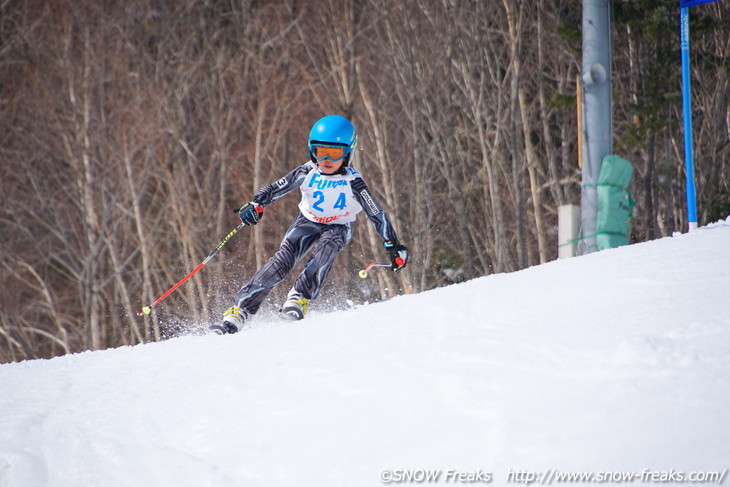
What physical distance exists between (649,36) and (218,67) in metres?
11.1

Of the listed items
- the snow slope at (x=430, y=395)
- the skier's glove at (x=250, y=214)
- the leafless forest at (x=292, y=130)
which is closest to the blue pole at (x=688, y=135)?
the snow slope at (x=430, y=395)

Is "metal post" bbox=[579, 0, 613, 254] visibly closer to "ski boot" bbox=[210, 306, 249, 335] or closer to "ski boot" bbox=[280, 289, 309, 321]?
"ski boot" bbox=[280, 289, 309, 321]

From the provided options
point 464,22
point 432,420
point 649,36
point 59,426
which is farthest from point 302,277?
point 464,22

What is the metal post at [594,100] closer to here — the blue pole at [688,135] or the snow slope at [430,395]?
the blue pole at [688,135]

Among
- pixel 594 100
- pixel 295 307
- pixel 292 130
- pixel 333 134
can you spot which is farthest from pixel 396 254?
pixel 292 130

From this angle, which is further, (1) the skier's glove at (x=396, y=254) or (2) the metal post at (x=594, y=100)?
(2) the metal post at (x=594, y=100)

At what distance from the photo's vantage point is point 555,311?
12.7 feet

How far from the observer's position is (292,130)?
20109mm

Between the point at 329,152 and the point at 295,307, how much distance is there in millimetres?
1153

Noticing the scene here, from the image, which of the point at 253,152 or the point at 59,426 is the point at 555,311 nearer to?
the point at 59,426

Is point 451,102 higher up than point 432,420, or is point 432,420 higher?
point 451,102

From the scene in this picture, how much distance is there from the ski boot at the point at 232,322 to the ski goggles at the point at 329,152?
4.21 feet

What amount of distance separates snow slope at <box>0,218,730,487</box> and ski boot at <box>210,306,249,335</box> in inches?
27.1

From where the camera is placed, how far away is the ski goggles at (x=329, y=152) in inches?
221
